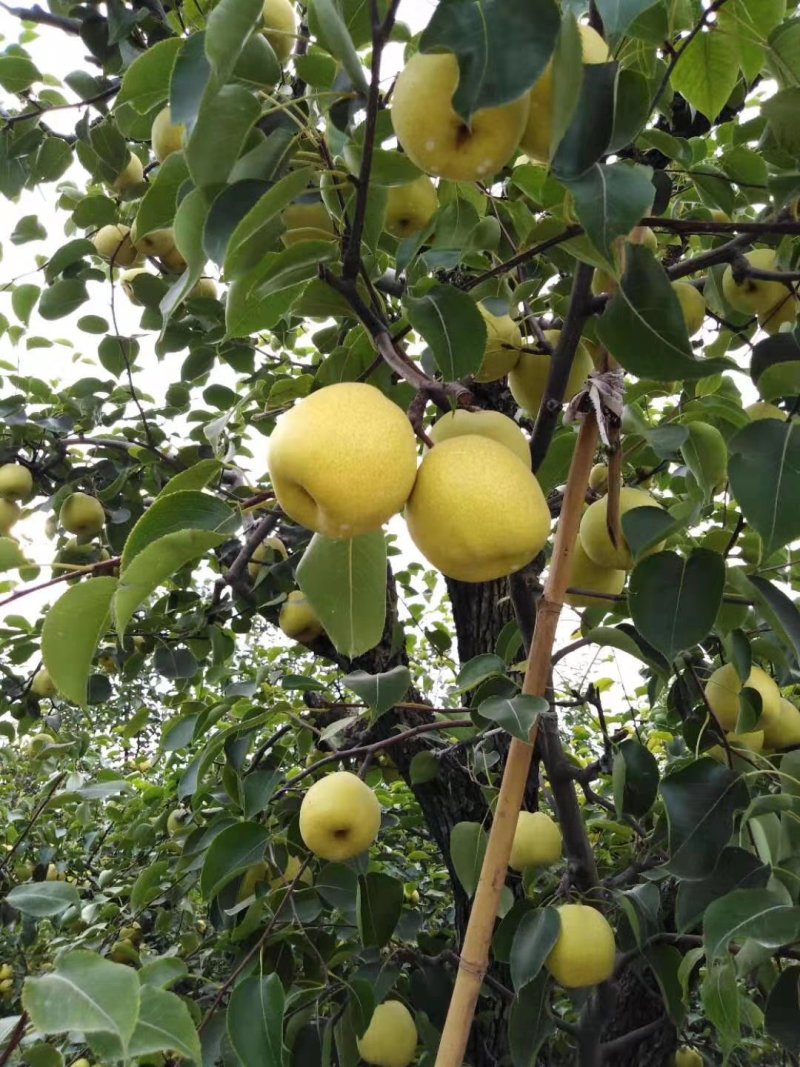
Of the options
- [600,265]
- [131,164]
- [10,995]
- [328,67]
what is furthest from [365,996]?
[10,995]

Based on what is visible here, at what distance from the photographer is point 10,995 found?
319 centimetres

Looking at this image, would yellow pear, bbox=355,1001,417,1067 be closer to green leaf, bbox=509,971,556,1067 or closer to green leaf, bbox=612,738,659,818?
green leaf, bbox=509,971,556,1067

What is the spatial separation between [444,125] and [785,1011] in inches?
38.4

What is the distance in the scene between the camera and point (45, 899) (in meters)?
1.19

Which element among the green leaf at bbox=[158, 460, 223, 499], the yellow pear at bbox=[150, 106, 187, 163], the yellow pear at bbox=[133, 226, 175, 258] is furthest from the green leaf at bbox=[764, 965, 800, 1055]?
the yellow pear at bbox=[133, 226, 175, 258]

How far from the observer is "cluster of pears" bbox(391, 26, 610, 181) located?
2.24 feet

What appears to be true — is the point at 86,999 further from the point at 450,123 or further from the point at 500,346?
the point at 500,346

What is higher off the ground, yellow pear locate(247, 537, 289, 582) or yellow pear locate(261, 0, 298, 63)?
yellow pear locate(261, 0, 298, 63)

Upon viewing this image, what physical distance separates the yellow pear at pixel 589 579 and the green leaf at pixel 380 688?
0.29m

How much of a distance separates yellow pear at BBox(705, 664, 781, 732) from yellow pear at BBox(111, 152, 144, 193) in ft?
4.93

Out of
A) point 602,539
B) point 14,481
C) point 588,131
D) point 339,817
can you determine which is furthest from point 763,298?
point 14,481

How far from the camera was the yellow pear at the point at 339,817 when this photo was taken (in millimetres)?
1428

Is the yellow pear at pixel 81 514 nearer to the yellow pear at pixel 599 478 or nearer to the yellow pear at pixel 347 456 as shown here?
the yellow pear at pixel 599 478

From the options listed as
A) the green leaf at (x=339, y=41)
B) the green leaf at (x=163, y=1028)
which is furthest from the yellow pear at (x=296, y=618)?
the green leaf at (x=339, y=41)
